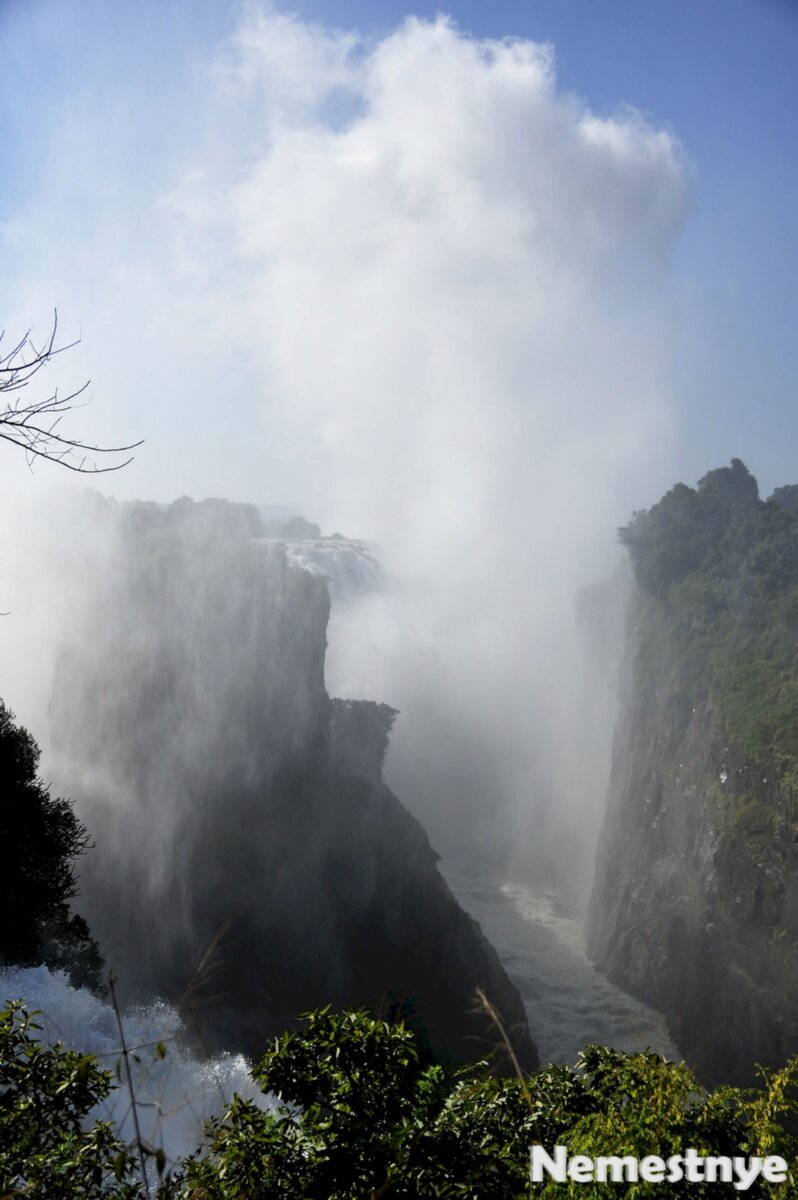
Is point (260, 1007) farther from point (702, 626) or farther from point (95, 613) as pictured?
point (702, 626)

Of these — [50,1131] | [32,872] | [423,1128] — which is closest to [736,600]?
[32,872]

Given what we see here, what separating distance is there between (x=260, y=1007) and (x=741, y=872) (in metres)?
17.2

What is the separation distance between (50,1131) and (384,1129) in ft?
9.21

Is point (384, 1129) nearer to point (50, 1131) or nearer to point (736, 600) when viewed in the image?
point (50, 1131)

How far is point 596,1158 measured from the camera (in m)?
4.49

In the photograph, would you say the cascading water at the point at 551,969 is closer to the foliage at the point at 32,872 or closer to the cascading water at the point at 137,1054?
the cascading water at the point at 137,1054

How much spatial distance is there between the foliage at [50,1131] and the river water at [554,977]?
23870 millimetres

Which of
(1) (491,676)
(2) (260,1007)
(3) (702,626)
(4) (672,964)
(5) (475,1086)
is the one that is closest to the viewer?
(5) (475,1086)

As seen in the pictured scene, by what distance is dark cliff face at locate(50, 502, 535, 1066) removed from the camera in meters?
23.5

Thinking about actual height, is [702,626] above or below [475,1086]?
above

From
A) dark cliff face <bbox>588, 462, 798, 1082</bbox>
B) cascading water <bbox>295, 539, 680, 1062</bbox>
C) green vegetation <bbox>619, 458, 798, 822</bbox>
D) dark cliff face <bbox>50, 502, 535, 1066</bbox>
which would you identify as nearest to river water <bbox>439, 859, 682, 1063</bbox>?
cascading water <bbox>295, 539, 680, 1062</bbox>

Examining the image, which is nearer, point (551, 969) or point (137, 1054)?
point (137, 1054)

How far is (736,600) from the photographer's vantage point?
33125 mm

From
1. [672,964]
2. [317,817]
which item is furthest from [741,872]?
[317,817]
